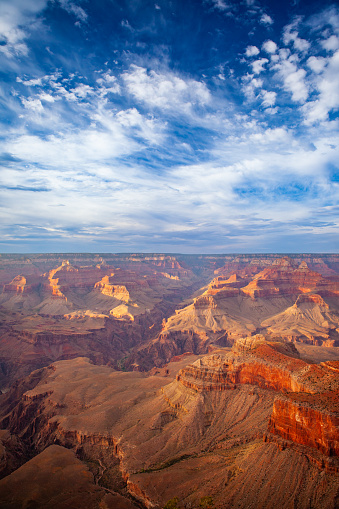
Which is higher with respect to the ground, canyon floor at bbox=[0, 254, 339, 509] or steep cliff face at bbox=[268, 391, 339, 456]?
steep cliff face at bbox=[268, 391, 339, 456]

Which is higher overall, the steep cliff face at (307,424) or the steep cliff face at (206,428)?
the steep cliff face at (307,424)

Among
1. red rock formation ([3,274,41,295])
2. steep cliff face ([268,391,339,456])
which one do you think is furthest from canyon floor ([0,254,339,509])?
red rock formation ([3,274,41,295])

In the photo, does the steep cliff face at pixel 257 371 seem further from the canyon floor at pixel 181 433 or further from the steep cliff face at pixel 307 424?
the steep cliff face at pixel 307 424

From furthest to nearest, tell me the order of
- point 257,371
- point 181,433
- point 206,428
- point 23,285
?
point 23,285 < point 257,371 < point 206,428 < point 181,433

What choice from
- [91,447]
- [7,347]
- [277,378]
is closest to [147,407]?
[91,447]

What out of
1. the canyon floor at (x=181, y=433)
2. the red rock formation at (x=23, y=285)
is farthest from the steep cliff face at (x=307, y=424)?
the red rock formation at (x=23, y=285)

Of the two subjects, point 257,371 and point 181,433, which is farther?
point 257,371

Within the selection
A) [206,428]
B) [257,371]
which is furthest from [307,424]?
[257,371]

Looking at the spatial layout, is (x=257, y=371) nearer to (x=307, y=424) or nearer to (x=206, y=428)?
(x=206, y=428)

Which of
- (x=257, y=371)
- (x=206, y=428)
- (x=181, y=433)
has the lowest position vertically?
(x=181, y=433)

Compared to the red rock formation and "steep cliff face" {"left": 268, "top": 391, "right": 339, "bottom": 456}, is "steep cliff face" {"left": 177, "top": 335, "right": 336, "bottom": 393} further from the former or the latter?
the red rock formation

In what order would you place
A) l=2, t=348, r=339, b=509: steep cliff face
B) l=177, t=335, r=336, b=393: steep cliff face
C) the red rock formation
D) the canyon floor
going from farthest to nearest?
the red rock formation
l=177, t=335, r=336, b=393: steep cliff face
the canyon floor
l=2, t=348, r=339, b=509: steep cliff face
